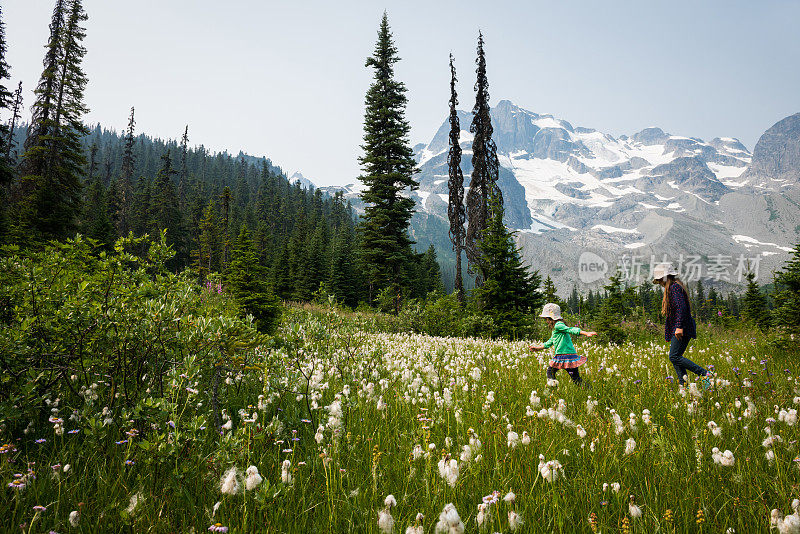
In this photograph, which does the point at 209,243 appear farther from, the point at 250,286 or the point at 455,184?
the point at 250,286

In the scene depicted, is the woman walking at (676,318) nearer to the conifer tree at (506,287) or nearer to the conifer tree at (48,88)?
the conifer tree at (506,287)

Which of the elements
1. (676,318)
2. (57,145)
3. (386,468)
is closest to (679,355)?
(676,318)

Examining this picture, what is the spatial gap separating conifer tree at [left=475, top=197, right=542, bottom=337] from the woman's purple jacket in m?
7.35

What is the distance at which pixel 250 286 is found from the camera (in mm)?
10586

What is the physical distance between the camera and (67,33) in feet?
84.0

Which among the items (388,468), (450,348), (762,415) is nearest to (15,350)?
(388,468)

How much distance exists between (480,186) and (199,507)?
19788mm

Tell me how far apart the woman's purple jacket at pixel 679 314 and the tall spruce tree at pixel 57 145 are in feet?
101

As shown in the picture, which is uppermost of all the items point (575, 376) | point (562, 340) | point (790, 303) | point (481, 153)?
point (481, 153)

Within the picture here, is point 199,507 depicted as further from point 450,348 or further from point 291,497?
point 450,348

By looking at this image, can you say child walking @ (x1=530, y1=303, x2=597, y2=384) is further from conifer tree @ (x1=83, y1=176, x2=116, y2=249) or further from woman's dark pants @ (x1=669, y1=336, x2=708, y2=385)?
conifer tree @ (x1=83, y1=176, x2=116, y2=249)

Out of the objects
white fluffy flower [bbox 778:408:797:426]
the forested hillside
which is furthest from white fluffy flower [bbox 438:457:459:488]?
the forested hillside

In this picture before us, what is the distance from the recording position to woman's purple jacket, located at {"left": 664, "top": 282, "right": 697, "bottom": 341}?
5.45m

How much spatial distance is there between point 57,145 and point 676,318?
35150 millimetres
